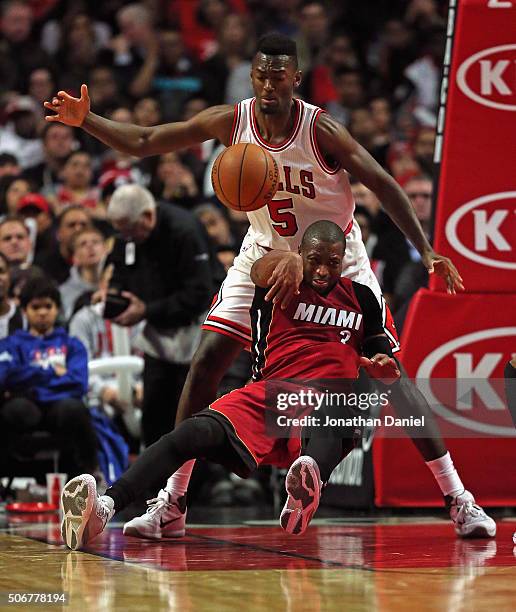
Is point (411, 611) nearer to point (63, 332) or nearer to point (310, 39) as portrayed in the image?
point (63, 332)

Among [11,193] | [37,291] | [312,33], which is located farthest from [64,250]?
[312,33]

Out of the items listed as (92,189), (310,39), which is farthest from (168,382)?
(310,39)

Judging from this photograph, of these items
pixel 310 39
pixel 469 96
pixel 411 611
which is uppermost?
pixel 310 39

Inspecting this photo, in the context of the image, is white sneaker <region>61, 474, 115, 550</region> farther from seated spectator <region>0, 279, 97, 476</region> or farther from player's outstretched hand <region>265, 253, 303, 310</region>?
seated spectator <region>0, 279, 97, 476</region>

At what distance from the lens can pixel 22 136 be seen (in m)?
12.7

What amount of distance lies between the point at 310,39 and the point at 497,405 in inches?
333

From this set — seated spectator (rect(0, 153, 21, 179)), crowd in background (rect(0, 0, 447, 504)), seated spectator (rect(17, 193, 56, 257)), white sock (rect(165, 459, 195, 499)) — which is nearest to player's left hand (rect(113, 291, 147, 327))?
crowd in background (rect(0, 0, 447, 504))

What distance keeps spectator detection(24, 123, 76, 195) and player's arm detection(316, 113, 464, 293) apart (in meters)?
6.54

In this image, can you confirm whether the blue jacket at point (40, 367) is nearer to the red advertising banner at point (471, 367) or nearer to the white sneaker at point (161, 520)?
the red advertising banner at point (471, 367)

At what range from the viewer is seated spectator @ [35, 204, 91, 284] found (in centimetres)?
993

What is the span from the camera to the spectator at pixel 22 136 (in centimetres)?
1263

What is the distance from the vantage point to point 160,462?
4895mm

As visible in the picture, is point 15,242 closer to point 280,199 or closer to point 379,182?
point 280,199

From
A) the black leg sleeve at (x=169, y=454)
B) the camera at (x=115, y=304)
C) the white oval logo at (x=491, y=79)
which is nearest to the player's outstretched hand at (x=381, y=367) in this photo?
the black leg sleeve at (x=169, y=454)
